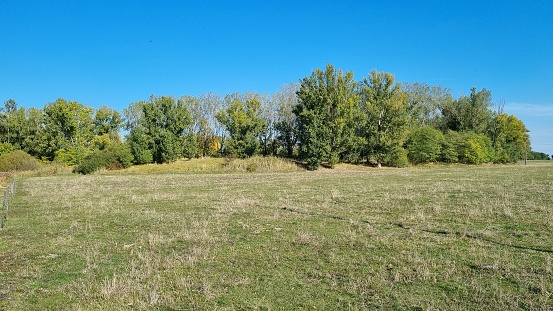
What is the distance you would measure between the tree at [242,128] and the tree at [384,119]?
65.0 feet

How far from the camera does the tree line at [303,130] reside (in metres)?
51.1

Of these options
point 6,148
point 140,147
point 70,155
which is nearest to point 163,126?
point 140,147

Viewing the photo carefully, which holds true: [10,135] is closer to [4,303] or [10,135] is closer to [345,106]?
[345,106]

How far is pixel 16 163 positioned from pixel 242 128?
3436 centimetres

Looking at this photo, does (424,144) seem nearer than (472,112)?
Yes

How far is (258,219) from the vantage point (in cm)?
1073

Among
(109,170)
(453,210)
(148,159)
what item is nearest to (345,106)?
(148,159)

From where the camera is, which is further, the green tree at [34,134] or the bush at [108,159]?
the green tree at [34,134]

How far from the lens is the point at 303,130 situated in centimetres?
5459

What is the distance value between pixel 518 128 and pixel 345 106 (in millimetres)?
49474

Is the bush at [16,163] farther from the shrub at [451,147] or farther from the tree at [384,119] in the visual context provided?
the shrub at [451,147]

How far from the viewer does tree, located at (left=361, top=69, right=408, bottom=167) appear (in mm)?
53250

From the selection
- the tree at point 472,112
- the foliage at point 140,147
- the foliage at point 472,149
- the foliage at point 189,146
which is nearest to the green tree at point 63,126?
the foliage at point 140,147

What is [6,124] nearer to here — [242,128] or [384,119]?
[242,128]
